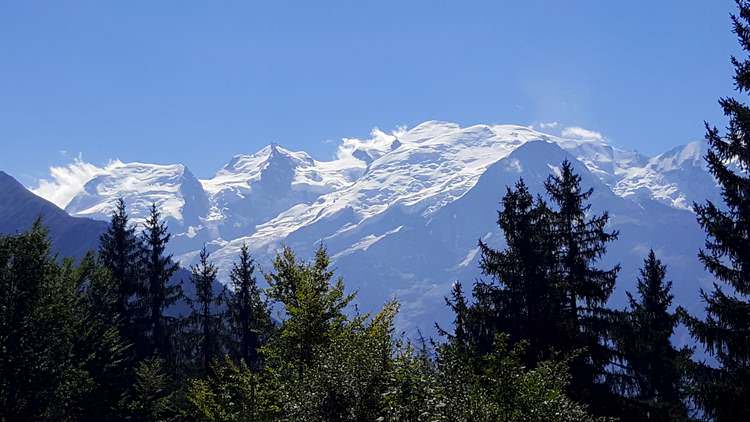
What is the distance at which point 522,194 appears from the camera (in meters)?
27.7

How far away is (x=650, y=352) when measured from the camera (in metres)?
32.0

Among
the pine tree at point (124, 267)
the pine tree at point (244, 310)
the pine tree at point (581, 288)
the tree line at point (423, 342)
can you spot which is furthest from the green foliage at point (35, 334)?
the pine tree at point (581, 288)

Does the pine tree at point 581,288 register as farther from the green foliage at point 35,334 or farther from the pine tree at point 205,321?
the pine tree at point 205,321

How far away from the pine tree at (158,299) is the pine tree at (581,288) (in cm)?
2486

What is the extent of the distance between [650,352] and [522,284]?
945 centimetres

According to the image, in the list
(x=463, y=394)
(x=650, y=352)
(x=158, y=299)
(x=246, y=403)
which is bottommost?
(x=463, y=394)

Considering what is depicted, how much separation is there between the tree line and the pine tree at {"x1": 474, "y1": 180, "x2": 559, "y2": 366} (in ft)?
0.17

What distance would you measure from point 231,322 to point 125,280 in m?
7.02

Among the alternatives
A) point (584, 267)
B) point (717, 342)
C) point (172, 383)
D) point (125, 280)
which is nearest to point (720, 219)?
point (717, 342)

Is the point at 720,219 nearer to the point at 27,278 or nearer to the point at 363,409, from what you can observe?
the point at 363,409

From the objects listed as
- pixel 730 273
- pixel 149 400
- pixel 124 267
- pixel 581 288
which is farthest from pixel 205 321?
pixel 730 273

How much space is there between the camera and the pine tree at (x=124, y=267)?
1636 inches

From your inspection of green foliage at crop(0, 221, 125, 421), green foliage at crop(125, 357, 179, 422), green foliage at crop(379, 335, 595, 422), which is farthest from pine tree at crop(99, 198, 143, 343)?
green foliage at crop(379, 335, 595, 422)

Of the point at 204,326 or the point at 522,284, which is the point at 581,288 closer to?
the point at 522,284
